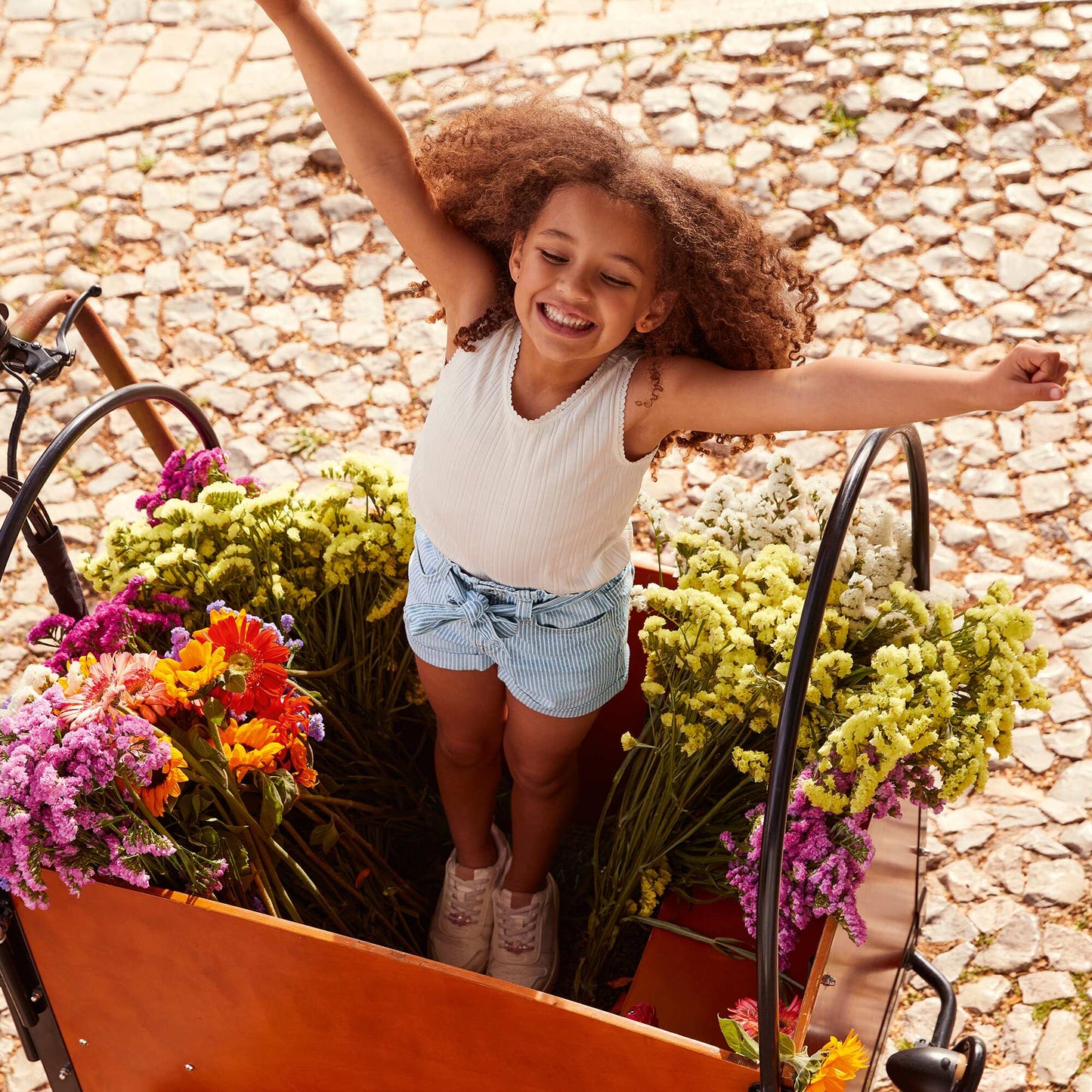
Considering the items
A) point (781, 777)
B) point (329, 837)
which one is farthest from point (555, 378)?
point (329, 837)

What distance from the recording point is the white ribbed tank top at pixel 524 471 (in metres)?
1.72

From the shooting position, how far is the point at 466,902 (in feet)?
7.18

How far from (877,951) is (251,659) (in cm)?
112

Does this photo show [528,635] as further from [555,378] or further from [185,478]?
[185,478]

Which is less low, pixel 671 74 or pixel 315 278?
pixel 671 74

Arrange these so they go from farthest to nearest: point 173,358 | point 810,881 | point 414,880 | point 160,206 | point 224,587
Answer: point 160,206 → point 173,358 → point 414,880 → point 224,587 → point 810,881

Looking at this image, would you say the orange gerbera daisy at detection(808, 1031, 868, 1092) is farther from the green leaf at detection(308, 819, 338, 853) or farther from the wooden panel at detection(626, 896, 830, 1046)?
the green leaf at detection(308, 819, 338, 853)

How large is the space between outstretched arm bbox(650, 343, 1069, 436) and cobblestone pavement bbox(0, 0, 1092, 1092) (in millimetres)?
1447

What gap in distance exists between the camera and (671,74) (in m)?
4.32

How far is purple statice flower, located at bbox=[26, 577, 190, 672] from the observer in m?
1.81

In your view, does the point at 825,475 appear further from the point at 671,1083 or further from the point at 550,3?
the point at 550,3

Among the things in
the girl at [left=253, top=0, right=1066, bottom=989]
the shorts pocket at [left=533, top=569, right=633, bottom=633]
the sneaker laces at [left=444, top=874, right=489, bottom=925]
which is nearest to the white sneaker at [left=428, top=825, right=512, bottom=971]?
the sneaker laces at [left=444, top=874, right=489, bottom=925]

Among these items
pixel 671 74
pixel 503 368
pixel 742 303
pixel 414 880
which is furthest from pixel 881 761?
pixel 671 74

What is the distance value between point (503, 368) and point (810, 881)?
0.85m
